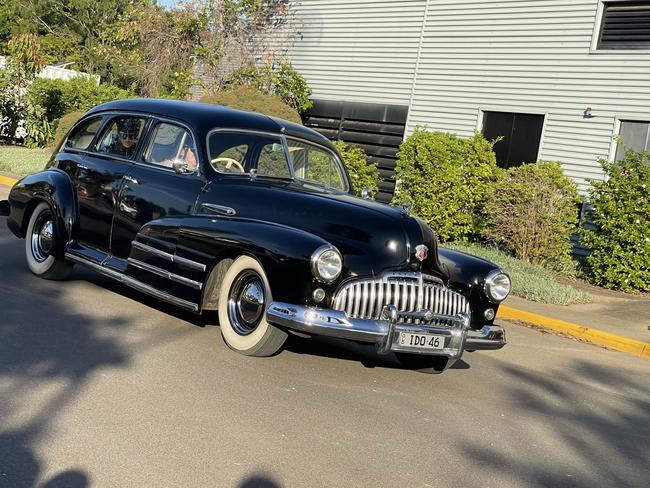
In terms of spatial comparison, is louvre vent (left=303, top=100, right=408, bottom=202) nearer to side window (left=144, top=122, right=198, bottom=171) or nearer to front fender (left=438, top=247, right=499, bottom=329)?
side window (left=144, top=122, right=198, bottom=171)

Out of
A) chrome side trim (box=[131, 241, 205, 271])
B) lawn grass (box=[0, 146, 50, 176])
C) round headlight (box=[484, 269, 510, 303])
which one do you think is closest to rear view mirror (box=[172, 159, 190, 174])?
chrome side trim (box=[131, 241, 205, 271])

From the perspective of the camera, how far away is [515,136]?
17203 mm

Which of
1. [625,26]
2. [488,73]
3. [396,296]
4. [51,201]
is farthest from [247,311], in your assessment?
[488,73]

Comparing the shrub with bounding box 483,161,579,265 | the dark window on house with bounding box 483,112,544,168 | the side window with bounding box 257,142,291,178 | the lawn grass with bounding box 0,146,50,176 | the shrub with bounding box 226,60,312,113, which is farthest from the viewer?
the shrub with bounding box 226,60,312,113

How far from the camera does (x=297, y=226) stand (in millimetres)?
6336

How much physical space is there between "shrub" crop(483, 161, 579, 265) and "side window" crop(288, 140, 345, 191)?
19.7 ft

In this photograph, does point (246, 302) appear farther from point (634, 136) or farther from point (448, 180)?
point (634, 136)

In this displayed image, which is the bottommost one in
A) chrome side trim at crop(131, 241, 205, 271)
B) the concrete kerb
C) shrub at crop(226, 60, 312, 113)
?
the concrete kerb

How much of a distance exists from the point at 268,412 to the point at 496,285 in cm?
249

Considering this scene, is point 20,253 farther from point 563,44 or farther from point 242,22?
point 242,22

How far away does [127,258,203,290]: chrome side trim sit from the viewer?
6.57 meters

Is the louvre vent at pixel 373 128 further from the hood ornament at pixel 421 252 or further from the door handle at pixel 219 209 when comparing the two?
the hood ornament at pixel 421 252

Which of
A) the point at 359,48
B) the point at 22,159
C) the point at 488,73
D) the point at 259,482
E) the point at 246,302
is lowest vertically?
the point at 259,482

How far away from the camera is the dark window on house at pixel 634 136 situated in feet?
49.8
